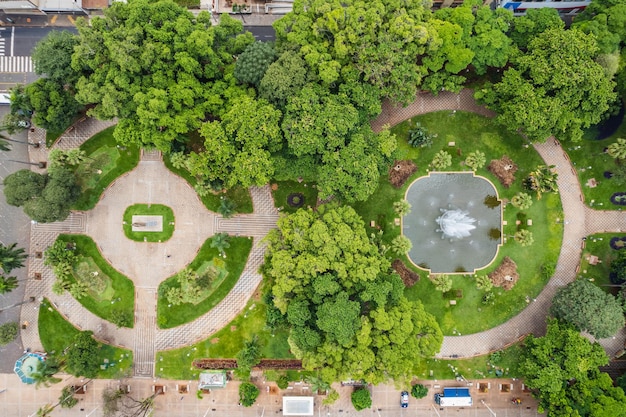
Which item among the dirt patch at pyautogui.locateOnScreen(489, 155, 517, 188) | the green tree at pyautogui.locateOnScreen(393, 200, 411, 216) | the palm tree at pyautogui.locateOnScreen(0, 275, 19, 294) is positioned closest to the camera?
the palm tree at pyautogui.locateOnScreen(0, 275, 19, 294)

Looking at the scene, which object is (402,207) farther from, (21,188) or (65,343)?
(65,343)

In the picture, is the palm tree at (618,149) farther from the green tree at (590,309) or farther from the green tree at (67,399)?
the green tree at (67,399)

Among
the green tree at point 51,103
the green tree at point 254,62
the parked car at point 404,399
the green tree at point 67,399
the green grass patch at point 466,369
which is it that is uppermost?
the green tree at point 254,62

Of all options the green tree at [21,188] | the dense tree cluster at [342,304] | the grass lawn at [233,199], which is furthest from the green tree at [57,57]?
the dense tree cluster at [342,304]

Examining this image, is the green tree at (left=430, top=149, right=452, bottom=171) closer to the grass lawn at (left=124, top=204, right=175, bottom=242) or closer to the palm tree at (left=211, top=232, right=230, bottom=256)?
the palm tree at (left=211, top=232, right=230, bottom=256)

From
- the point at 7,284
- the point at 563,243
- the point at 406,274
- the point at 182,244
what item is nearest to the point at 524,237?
the point at 563,243

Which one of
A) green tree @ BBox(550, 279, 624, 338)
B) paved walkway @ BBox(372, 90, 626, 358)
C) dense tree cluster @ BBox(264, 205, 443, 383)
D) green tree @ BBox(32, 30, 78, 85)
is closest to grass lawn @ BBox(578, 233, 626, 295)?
paved walkway @ BBox(372, 90, 626, 358)
